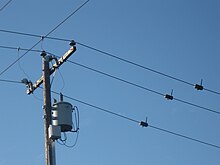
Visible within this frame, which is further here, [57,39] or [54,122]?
[57,39]

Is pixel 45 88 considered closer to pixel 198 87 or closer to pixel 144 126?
pixel 144 126

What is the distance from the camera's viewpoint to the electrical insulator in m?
15.4

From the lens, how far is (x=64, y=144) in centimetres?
1559

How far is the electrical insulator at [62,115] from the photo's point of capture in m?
15.4

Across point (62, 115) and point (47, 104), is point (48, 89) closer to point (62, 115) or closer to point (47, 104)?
point (47, 104)

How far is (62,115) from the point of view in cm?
1556

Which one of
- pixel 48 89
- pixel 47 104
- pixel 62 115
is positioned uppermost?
pixel 48 89

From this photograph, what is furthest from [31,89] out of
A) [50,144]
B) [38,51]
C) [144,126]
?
[144,126]

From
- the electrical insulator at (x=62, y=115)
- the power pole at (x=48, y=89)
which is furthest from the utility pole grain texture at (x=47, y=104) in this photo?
the electrical insulator at (x=62, y=115)

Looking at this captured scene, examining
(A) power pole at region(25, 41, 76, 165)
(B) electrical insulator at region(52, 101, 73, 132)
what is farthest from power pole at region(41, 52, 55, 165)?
(B) electrical insulator at region(52, 101, 73, 132)

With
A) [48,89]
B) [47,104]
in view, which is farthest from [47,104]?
[48,89]

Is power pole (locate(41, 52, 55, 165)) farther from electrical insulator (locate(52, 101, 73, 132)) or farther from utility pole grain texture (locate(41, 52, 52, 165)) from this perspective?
electrical insulator (locate(52, 101, 73, 132))

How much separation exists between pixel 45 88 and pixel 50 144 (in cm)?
152

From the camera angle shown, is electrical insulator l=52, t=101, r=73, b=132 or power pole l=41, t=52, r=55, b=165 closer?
power pole l=41, t=52, r=55, b=165
